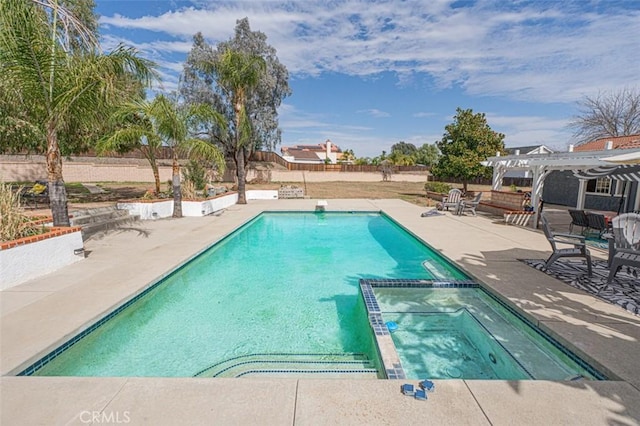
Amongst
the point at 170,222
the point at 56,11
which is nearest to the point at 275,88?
the point at 170,222

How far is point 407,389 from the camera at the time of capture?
2242 mm

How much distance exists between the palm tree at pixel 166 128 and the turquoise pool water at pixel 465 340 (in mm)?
8193

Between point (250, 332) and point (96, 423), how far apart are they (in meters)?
2.18

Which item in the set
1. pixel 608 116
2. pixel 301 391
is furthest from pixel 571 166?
pixel 608 116

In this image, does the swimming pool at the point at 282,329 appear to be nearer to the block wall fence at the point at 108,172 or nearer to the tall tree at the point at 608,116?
the block wall fence at the point at 108,172

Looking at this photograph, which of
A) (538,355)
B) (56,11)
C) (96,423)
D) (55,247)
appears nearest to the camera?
(96,423)

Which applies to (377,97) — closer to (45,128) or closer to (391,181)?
(391,181)

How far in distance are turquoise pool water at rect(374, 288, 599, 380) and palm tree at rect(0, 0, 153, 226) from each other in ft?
19.8

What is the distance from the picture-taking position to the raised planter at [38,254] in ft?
13.7

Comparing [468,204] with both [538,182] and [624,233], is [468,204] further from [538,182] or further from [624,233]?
[624,233]

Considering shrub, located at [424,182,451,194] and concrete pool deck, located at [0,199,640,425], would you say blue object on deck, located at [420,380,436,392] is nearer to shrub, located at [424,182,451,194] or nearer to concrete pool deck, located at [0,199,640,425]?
concrete pool deck, located at [0,199,640,425]

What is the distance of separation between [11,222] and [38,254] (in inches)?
24.6

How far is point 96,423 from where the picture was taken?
1933mm

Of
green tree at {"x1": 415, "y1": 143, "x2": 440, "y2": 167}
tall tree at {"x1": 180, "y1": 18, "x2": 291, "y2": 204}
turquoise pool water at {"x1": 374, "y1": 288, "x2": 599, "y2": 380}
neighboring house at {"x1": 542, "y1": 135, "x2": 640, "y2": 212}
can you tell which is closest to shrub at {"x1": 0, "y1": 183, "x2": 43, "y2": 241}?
turquoise pool water at {"x1": 374, "y1": 288, "x2": 599, "y2": 380}
